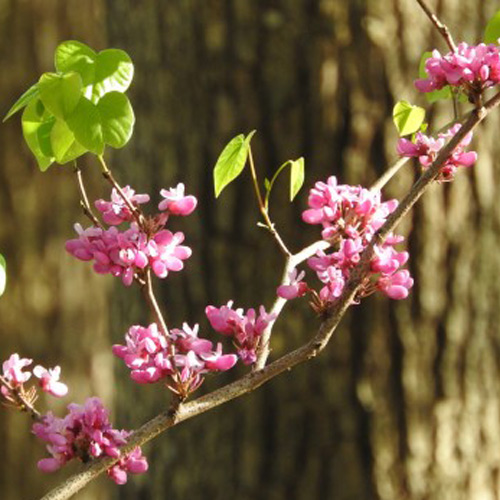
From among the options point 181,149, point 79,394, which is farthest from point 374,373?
point 79,394

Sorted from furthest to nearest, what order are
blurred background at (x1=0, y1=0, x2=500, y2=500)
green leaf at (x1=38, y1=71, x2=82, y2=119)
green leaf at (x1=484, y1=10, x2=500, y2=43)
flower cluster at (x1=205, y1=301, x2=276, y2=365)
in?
blurred background at (x1=0, y1=0, x2=500, y2=500) < green leaf at (x1=484, y1=10, x2=500, y2=43) < flower cluster at (x1=205, y1=301, x2=276, y2=365) < green leaf at (x1=38, y1=71, x2=82, y2=119)

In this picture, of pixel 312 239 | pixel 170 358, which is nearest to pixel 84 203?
pixel 170 358

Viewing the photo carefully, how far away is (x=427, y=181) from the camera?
0.76m

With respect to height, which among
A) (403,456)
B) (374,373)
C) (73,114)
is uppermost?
(73,114)

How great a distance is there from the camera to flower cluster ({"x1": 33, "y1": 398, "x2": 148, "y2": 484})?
790 mm

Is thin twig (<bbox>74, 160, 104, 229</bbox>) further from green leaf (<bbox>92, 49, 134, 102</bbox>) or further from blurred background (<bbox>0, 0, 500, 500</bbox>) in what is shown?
blurred background (<bbox>0, 0, 500, 500</bbox>)

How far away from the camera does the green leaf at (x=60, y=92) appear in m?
0.71

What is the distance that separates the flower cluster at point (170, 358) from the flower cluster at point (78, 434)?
0.05m

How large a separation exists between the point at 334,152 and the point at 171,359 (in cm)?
102

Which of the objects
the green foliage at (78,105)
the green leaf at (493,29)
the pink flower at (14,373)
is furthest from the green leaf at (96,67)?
the green leaf at (493,29)

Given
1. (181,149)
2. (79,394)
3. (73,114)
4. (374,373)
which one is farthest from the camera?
(79,394)

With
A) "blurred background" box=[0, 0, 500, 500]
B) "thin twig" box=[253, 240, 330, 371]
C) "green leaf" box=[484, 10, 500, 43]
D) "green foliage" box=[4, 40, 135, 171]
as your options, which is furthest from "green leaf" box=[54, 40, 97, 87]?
"blurred background" box=[0, 0, 500, 500]

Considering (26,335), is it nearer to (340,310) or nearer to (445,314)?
(445,314)

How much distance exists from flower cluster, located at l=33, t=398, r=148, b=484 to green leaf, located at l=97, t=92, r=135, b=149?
8.1 inches
